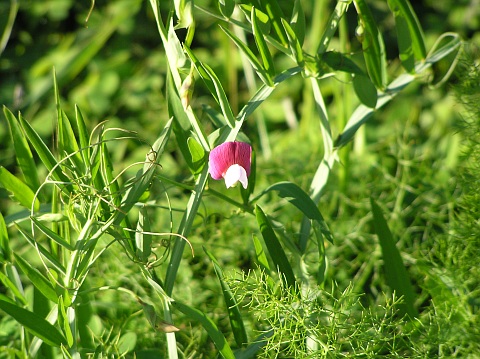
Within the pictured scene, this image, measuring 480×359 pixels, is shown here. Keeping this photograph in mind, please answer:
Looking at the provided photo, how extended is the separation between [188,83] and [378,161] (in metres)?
0.63

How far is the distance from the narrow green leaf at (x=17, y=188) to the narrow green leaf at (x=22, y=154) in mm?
11

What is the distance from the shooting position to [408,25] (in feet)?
2.06

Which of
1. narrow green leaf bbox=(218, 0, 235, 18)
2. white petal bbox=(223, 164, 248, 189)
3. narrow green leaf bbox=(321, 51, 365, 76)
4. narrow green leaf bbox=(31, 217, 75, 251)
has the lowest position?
narrow green leaf bbox=(31, 217, 75, 251)

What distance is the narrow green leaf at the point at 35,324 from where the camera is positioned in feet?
1.61

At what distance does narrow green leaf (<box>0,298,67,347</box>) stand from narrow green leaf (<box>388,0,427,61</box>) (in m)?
0.38

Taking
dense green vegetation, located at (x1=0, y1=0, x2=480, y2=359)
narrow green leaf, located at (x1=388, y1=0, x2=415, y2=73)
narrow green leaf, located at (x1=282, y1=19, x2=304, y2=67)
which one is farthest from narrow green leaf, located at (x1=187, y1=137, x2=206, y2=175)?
narrow green leaf, located at (x1=388, y1=0, x2=415, y2=73)

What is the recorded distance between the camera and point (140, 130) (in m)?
1.53

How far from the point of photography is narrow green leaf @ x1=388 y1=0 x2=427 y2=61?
62cm

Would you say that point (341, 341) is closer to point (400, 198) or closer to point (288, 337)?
point (288, 337)

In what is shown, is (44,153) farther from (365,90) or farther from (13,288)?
(365,90)

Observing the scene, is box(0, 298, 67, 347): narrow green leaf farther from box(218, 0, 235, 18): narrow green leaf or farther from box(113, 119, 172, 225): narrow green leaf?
box(218, 0, 235, 18): narrow green leaf

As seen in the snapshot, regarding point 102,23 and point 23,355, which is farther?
point 102,23

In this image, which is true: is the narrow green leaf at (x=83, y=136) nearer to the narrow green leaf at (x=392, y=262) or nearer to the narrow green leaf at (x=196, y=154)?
the narrow green leaf at (x=196, y=154)

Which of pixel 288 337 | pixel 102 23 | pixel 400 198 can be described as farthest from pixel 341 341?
pixel 102 23
